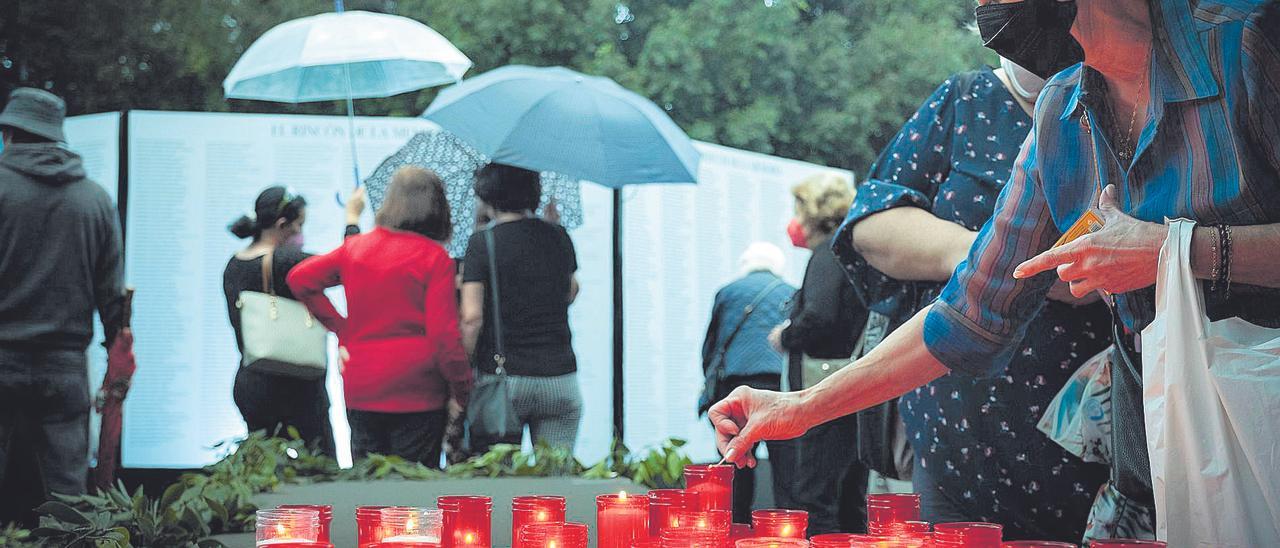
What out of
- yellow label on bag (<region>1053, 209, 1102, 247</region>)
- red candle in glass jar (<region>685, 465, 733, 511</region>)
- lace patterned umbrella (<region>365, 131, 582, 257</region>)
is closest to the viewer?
yellow label on bag (<region>1053, 209, 1102, 247</region>)

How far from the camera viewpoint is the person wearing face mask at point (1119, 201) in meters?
1.23

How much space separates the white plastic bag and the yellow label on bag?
9cm

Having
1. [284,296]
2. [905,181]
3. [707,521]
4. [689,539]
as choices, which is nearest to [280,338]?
[284,296]

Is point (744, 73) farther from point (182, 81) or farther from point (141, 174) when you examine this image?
point (141, 174)

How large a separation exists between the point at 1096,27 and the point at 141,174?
18.1 feet

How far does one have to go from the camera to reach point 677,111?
990 cm

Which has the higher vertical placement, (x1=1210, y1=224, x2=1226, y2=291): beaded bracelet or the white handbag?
the white handbag

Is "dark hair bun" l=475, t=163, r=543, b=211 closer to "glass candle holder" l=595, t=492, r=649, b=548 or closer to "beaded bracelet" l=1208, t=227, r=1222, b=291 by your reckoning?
"glass candle holder" l=595, t=492, r=649, b=548

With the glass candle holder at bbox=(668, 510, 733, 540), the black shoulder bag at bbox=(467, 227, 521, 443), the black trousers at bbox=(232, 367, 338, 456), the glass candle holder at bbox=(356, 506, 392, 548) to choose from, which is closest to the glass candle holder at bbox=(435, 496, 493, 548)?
the glass candle holder at bbox=(356, 506, 392, 548)

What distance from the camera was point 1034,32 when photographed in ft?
4.45

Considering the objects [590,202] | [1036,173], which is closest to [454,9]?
[590,202]

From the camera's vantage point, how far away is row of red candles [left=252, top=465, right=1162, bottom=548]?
4.02ft

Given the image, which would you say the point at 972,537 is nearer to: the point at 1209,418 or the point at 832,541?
the point at 832,541

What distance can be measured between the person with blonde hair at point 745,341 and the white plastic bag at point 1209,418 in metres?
3.60
